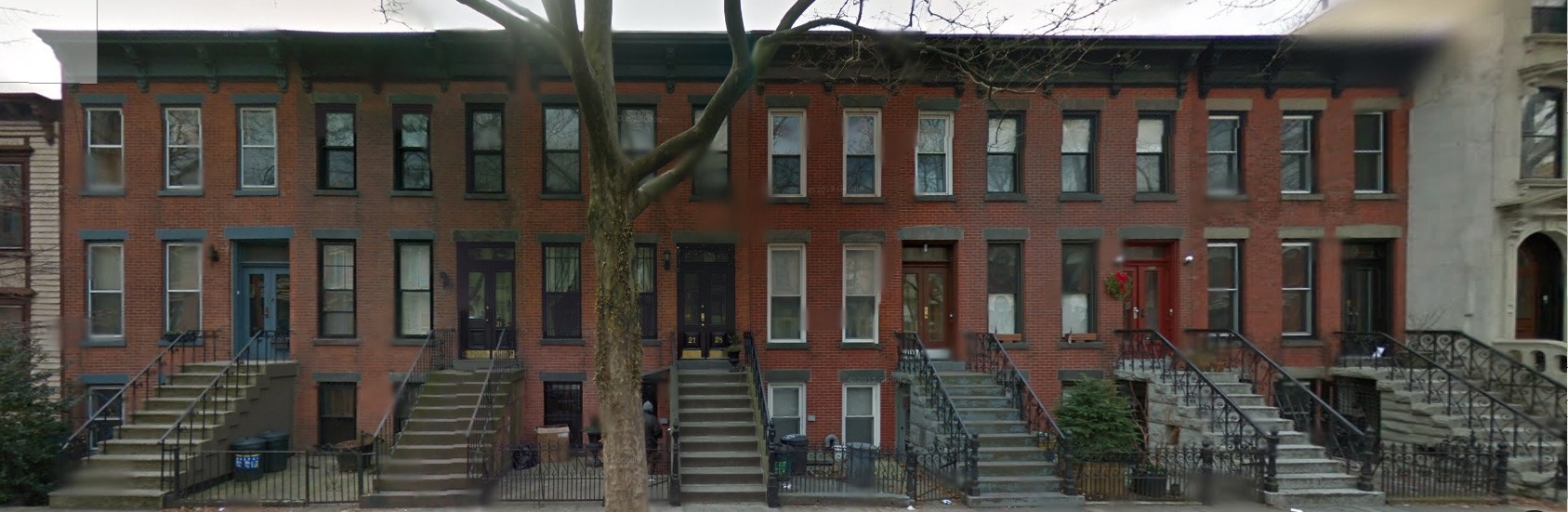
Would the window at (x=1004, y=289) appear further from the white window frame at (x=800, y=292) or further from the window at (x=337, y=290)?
the window at (x=337, y=290)

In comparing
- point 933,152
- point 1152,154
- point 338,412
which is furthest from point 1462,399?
point 338,412

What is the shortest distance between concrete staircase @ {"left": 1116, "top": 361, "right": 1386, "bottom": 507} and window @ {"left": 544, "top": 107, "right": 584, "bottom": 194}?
1153cm

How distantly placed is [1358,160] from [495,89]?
17.8 meters

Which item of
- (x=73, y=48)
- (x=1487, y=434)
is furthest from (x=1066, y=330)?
(x=73, y=48)

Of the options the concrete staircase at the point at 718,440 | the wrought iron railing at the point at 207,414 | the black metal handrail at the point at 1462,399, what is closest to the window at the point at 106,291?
the wrought iron railing at the point at 207,414

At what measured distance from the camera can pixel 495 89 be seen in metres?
13.6

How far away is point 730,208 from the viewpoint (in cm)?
1372

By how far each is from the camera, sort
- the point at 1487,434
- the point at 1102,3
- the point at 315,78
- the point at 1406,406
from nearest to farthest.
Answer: the point at 1102,3 < the point at 1487,434 < the point at 1406,406 < the point at 315,78

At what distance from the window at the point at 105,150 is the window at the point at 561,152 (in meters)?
8.24

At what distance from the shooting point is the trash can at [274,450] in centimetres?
1213

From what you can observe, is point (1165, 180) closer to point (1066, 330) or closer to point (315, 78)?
point (1066, 330)

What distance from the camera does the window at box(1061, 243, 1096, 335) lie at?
1405cm

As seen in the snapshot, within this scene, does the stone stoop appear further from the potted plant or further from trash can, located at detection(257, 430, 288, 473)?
the potted plant

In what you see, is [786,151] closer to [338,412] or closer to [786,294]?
[786,294]
